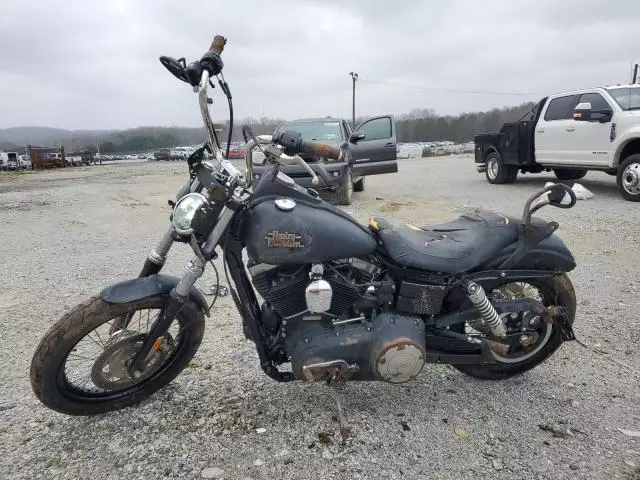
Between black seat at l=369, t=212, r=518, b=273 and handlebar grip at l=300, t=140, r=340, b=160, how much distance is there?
52cm

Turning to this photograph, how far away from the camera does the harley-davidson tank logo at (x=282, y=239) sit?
7.22 ft

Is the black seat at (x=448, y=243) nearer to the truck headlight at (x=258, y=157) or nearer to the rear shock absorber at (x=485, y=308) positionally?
the rear shock absorber at (x=485, y=308)

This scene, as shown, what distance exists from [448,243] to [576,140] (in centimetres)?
847

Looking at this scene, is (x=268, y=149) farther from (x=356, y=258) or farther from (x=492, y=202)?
(x=492, y=202)

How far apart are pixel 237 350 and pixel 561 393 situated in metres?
2.07

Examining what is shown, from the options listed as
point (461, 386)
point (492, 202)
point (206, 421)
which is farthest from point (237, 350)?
point (492, 202)

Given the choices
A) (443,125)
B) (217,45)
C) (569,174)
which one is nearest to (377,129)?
(569,174)

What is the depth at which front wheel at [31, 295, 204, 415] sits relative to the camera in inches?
92.4

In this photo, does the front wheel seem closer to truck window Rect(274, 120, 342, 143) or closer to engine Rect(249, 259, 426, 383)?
Answer: engine Rect(249, 259, 426, 383)

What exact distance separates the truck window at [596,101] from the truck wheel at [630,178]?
0.98 metres

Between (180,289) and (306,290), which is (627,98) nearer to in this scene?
(306,290)

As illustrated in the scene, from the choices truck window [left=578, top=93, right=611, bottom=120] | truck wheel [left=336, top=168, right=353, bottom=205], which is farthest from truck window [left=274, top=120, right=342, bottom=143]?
truck window [left=578, top=93, right=611, bottom=120]

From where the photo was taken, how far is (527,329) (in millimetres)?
2676

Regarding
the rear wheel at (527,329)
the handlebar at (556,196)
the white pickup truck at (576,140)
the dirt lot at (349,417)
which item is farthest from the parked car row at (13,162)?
the handlebar at (556,196)
